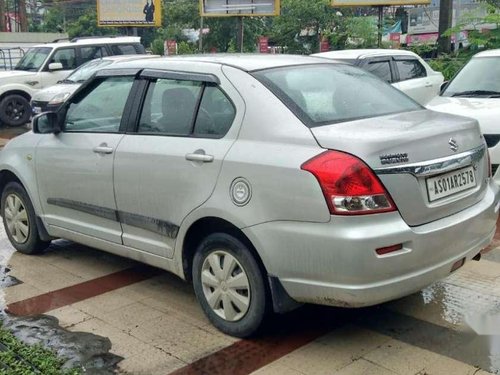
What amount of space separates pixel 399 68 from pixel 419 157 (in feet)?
24.5

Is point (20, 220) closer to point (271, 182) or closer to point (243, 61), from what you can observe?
point (243, 61)

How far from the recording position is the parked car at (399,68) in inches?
392

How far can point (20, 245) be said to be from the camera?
574 cm

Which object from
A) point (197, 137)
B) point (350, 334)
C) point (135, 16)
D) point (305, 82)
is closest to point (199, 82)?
point (197, 137)

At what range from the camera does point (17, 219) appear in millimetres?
5684

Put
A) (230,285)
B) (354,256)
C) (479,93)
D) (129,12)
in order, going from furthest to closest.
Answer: (129,12), (479,93), (230,285), (354,256)

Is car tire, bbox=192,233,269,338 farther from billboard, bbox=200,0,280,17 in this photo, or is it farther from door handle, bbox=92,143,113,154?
billboard, bbox=200,0,280,17

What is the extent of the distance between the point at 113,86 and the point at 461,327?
2966 mm

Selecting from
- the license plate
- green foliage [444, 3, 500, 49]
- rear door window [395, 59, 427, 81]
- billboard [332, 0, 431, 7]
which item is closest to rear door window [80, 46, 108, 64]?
rear door window [395, 59, 427, 81]

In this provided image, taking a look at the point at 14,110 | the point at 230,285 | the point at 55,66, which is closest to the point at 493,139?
the point at 230,285

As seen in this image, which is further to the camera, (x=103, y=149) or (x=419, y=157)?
(x=103, y=149)

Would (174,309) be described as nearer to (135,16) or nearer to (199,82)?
(199,82)

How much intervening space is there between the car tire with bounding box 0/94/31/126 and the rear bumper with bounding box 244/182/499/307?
13.2 metres

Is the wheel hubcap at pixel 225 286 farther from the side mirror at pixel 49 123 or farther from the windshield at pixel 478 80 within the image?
the windshield at pixel 478 80
